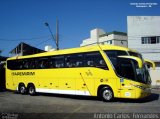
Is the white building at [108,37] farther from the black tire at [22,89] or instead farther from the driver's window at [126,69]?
the driver's window at [126,69]

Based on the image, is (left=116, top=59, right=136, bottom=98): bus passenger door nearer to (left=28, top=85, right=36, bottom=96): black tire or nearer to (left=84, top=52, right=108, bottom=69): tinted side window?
(left=84, top=52, right=108, bottom=69): tinted side window

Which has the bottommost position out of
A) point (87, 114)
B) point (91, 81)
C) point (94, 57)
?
point (87, 114)

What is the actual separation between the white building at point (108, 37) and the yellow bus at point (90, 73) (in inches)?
1775

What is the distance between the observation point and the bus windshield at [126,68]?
15.7 metres

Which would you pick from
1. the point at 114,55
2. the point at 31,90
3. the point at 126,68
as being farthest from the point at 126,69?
the point at 31,90

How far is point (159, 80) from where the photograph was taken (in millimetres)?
34000

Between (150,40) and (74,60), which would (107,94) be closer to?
(74,60)

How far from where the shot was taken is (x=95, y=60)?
17125mm

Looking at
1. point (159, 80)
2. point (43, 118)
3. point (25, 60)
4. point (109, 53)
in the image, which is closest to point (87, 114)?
point (43, 118)

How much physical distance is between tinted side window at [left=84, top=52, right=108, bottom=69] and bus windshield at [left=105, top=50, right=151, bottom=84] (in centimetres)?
60

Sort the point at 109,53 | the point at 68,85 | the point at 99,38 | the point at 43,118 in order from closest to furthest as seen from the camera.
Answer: the point at 43,118
the point at 109,53
the point at 68,85
the point at 99,38

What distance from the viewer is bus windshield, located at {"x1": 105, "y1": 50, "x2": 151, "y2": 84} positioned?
15.7 m

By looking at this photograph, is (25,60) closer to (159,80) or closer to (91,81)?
(91,81)

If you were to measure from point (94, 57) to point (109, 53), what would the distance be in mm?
1127
